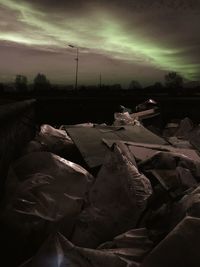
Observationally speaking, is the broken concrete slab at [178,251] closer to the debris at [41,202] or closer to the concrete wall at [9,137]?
the debris at [41,202]

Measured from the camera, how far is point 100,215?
1934 mm

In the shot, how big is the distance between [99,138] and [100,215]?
1.72m

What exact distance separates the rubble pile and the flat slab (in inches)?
20.3

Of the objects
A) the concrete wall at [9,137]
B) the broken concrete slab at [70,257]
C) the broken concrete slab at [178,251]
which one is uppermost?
the concrete wall at [9,137]

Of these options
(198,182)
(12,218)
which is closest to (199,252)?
(12,218)

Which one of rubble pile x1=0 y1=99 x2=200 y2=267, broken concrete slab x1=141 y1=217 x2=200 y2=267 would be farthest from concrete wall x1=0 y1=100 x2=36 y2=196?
broken concrete slab x1=141 y1=217 x2=200 y2=267

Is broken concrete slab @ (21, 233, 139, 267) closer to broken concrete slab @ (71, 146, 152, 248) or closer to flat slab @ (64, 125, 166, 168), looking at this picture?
broken concrete slab @ (71, 146, 152, 248)

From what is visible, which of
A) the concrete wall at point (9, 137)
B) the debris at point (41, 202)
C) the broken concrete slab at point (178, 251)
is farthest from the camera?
the concrete wall at point (9, 137)

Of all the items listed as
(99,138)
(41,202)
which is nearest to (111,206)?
(41,202)

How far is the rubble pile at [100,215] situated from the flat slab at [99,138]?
51 cm

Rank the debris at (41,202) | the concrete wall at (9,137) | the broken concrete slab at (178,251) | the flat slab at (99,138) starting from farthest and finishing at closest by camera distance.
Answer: the flat slab at (99,138)
the concrete wall at (9,137)
the debris at (41,202)
the broken concrete slab at (178,251)

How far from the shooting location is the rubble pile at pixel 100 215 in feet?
4.80

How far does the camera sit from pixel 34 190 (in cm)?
202

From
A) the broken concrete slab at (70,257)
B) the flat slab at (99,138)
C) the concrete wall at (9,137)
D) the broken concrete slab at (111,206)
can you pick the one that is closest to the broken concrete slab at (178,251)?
the broken concrete slab at (70,257)
